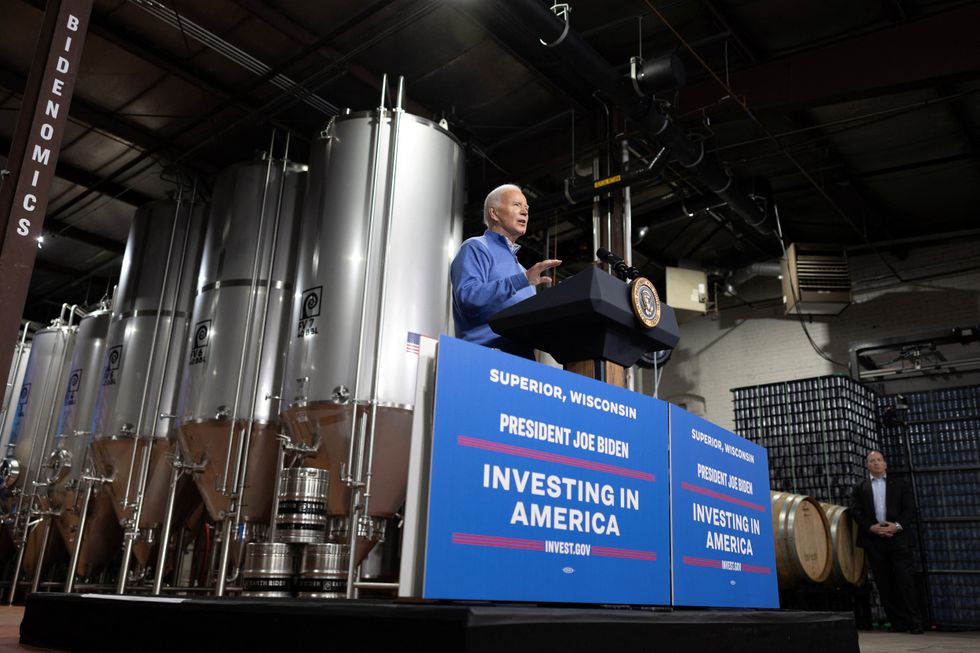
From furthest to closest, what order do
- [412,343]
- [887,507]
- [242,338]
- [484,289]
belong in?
[887,507] < [242,338] < [412,343] < [484,289]

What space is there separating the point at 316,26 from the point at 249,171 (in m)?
1.59

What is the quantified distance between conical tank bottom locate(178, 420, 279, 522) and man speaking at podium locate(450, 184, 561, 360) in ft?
14.4

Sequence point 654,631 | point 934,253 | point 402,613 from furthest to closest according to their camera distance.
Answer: point 934,253 < point 654,631 < point 402,613

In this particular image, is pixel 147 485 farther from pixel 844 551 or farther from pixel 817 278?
pixel 817 278

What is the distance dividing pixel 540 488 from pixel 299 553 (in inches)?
156

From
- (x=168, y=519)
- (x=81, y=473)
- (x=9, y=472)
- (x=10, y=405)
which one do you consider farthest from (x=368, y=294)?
(x=10, y=405)

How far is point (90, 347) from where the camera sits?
31.0 feet

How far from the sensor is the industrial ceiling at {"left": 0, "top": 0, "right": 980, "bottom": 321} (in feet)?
23.4

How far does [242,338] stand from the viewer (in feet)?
23.1

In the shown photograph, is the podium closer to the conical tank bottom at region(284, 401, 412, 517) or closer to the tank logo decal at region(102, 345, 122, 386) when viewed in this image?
the conical tank bottom at region(284, 401, 412, 517)

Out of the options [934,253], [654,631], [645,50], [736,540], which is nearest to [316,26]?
[645,50]

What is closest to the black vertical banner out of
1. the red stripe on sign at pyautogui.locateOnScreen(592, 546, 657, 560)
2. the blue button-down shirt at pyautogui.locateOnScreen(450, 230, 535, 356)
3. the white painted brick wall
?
the blue button-down shirt at pyautogui.locateOnScreen(450, 230, 535, 356)

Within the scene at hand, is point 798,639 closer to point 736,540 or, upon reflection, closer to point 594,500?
point 736,540

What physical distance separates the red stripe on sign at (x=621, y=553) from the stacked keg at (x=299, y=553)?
357 centimetres
